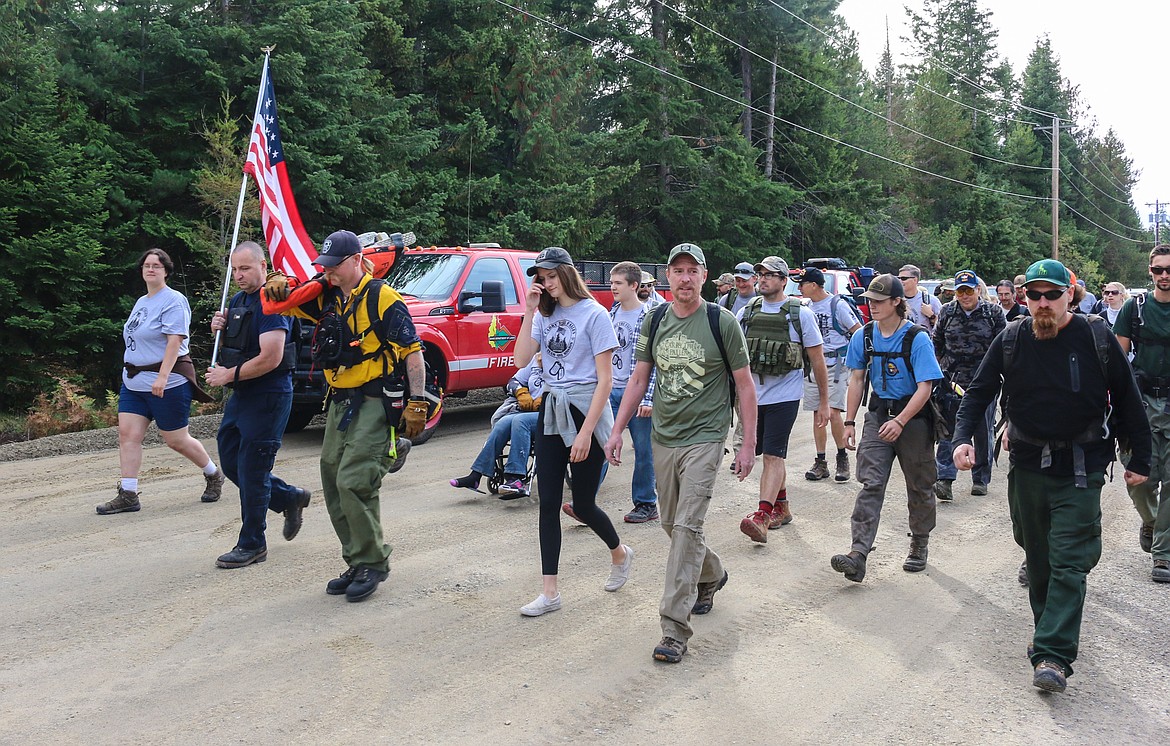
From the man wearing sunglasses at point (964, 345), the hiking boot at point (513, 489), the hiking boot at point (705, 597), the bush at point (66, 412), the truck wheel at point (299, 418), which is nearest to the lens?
the hiking boot at point (705, 597)

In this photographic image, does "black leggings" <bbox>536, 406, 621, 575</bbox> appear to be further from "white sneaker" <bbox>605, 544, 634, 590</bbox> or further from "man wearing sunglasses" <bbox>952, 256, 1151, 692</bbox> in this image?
"man wearing sunglasses" <bbox>952, 256, 1151, 692</bbox>

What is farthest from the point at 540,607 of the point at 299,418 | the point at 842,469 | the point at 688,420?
the point at 299,418

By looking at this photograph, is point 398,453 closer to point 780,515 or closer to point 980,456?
point 780,515

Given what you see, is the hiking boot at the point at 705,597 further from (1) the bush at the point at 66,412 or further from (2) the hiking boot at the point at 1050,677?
(1) the bush at the point at 66,412

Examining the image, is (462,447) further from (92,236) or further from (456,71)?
(456,71)

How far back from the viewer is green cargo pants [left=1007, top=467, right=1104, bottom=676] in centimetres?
455

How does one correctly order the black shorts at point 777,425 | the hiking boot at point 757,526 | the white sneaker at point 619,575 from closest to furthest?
the white sneaker at point 619,575, the hiking boot at point 757,526, the black shorts at point 777,425

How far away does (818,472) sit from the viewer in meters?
9.70

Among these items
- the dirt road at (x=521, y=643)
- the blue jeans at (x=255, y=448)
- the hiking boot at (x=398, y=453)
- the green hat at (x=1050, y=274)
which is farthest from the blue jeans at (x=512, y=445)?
the green hat at (x=1050, y=274)

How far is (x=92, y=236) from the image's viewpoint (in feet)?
50.1

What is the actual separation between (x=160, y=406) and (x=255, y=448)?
1.97 meters

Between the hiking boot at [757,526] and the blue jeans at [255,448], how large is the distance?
3191 mm

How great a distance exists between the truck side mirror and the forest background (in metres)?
6.02

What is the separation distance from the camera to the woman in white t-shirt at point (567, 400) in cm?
541
